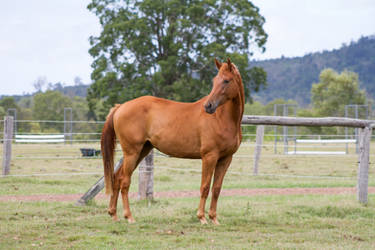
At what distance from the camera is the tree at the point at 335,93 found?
4159cm

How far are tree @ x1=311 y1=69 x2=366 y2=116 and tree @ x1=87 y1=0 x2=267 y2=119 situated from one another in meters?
15.9

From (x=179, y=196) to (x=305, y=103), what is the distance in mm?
99597

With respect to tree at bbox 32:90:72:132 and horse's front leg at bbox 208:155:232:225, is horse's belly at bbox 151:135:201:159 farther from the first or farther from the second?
tree at bbox 32:90:72:132

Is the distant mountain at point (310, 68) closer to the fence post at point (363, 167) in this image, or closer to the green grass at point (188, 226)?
the fence post at point (363, 167)

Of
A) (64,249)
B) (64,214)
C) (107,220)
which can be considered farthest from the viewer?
(64,214)

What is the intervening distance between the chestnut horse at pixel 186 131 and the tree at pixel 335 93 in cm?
3557

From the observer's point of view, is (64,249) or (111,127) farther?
(111,127)

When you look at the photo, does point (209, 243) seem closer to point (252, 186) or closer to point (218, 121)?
point (218, 121)

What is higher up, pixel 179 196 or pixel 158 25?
pixel 158 25

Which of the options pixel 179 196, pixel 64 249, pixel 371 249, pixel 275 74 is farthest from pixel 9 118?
pixel 275 74

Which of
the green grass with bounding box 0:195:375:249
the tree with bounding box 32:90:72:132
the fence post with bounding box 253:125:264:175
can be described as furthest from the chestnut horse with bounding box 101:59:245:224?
the tree with bounding box 32:90:72:132

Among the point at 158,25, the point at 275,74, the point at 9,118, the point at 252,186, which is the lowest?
the point at 252,186

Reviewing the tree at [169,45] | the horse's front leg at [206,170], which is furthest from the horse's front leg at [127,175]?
the tree at [169,45]

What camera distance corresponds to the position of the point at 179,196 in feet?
28.4
